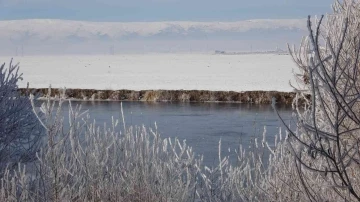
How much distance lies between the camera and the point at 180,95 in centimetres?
2733

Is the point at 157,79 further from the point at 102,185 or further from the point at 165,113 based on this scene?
the point at 102,185

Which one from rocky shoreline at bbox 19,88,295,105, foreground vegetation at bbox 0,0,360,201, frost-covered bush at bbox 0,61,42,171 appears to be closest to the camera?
foreground vegetation at bbox 0,0,360,201

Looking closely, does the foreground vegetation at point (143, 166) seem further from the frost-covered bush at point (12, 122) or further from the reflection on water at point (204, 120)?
the reflection on water at point (204, 120)

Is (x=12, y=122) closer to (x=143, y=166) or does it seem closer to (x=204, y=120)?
(x=143, y=166)

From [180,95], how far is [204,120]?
7.67 metres

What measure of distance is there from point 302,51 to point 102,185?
8.66 feet

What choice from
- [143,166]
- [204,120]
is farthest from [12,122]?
[204,120]

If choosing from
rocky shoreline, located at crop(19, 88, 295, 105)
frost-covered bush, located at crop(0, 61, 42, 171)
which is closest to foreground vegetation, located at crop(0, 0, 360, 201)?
frost-covered bush, located at crop(0, 61, 42, 171)

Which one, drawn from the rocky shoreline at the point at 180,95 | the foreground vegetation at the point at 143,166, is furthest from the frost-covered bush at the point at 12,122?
the rocky shoreline at the point at 180,95

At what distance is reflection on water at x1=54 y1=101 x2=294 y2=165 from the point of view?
1491 centimetres

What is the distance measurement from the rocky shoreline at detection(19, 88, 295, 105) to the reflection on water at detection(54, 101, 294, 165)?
1.23 meters

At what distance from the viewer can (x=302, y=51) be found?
523 centimetres

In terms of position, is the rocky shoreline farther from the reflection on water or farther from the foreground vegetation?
the foreground vegetation

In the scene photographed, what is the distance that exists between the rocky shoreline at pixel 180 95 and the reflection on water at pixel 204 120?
123 centimetres
